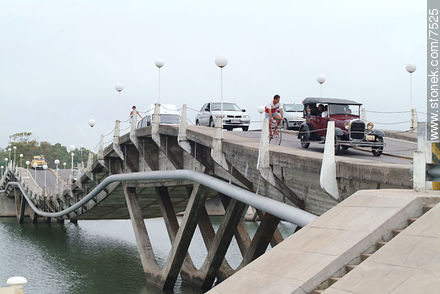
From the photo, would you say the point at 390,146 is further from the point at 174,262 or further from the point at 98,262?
the point at 98,262

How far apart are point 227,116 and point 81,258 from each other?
45.9 feet

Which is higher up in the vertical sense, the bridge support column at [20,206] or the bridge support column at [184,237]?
the bridge support column at [184,237]

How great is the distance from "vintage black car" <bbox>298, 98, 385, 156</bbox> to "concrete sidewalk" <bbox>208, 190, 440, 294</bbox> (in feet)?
34.9

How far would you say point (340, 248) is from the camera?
7.21 meters

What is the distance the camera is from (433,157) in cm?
905

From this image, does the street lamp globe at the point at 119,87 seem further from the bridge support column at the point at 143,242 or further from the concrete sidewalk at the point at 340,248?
the concrete sidewalk at the point at 340,248

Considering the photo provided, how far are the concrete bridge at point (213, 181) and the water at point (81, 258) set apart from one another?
6.46 ft

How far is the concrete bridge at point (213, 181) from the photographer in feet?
42.1

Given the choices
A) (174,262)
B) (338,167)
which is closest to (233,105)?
(174,262)

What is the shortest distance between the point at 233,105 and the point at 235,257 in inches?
348

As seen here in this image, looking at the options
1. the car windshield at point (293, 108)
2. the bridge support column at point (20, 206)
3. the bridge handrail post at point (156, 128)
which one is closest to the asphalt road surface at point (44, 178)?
the bridge support column at point (20, 206)

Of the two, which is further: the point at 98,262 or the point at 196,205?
the point at 98,262

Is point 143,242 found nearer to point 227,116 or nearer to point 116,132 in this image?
point 116,132

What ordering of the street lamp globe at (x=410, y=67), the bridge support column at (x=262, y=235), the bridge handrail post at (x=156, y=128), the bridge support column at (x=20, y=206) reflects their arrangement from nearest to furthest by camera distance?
the bridge support column at (x=262, y=235) → the bridge handrail post at (x=156, y=128) → the street lamp globe at (x=410, y=67) → the bridge support column at (x=20, y=206)
